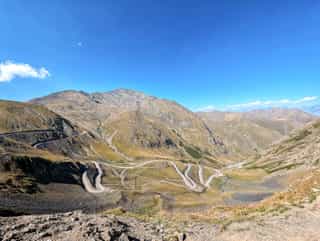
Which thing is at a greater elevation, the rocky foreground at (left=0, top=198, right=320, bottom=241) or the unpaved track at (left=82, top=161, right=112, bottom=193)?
the rocky foreground at (left=0, top=198, right=320, bottom=241)

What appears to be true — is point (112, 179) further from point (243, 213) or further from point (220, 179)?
point (243, 213)

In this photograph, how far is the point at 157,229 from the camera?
20766mm

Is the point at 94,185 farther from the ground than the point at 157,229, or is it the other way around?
the point at 157,229

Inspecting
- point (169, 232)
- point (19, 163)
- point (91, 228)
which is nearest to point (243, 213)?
point (169, 232)

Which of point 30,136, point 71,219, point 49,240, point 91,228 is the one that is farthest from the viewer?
point 30,136

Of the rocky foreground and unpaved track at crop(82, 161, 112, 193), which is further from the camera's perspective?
unpaved track at crop(82, 161, 112, 193)

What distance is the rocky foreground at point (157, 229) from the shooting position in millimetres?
14829

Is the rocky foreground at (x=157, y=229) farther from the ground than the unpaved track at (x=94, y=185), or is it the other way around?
the rocky foreground at (x=157, y=229)

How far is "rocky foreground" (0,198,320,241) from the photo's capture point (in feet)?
48.7

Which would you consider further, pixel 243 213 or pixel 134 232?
pixel 243 213

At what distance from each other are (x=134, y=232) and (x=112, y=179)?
12876 cm

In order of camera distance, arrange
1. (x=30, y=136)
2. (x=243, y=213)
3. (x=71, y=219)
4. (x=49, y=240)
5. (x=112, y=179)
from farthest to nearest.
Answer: (x=30, y=136), (x=112, y=179), (x=243, y=213), (x=71, y=219), (x=49, y=240)

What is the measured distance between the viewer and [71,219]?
18734 millimetres

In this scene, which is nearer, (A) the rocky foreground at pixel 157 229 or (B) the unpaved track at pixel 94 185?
(A) the rocky foreground at pixel 157 229
